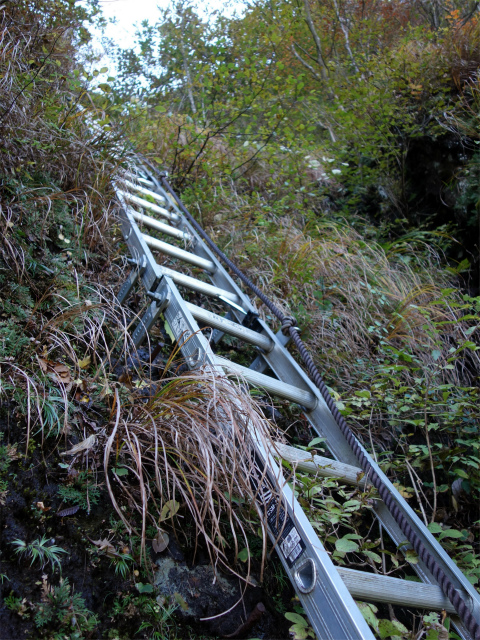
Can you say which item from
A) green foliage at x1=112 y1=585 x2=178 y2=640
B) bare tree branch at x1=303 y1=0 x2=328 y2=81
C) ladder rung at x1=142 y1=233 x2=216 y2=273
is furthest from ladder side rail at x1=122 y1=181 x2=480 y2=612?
bare tree branch at x1=303 y1=0 x2=328 y2=81

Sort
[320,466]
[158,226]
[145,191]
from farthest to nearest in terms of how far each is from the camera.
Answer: [145,191] → [158,226] → [320,466]

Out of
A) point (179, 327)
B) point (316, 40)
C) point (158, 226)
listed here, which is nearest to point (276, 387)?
point (179, 327)

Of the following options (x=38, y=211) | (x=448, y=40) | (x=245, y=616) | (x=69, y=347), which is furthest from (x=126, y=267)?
(x=448, y=40)

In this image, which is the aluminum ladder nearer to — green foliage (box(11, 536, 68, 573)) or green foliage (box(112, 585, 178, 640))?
green foliage (box(112, 585, 178, 640))

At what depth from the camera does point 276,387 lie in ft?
7.00

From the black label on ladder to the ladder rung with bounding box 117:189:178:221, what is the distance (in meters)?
2.33

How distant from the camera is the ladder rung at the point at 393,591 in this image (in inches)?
53.7

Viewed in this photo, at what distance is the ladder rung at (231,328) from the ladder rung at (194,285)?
325mm

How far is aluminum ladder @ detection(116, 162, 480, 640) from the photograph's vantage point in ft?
4.06

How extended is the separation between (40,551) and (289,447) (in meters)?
0.93

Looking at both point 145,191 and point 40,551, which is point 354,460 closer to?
point 40,551

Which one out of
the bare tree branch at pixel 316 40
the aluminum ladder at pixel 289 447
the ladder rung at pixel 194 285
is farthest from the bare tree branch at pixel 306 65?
the ladder rung at pixel 194 285

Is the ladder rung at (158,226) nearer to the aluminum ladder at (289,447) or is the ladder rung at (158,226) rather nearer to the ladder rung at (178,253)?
the aluminum ladder at (289,447)

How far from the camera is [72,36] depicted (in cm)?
430
